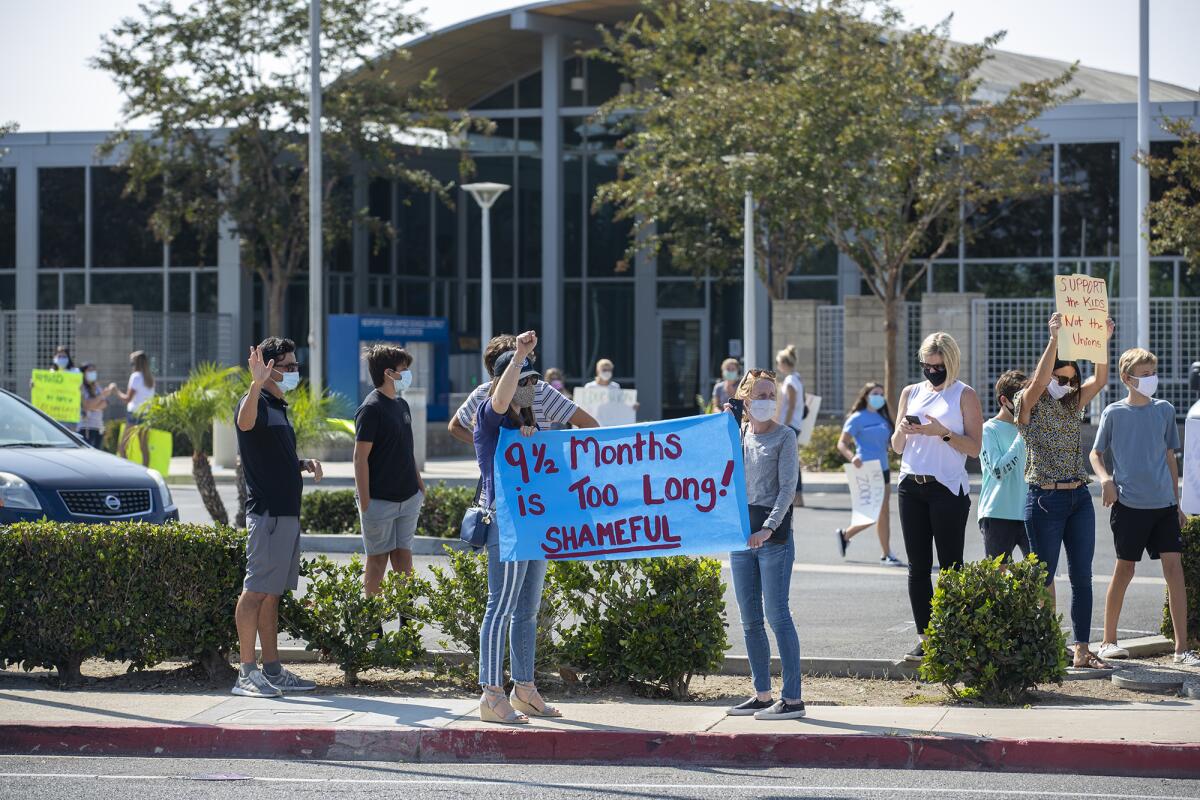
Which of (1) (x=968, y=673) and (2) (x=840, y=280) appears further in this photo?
(2) (x=840, y=280)

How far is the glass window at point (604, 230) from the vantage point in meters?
43.2

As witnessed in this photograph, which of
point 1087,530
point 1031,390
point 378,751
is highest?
point 1031,390

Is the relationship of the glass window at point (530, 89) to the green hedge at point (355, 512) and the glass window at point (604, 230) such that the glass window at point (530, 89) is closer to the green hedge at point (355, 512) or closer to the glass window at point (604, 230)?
Answer: the glass window at point (604, 230)

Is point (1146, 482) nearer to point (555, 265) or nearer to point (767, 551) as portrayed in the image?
point (767, 551)

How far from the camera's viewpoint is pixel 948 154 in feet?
106

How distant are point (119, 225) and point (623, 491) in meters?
33.6

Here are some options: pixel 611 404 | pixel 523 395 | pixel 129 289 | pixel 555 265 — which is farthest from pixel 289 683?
pixel 555 265

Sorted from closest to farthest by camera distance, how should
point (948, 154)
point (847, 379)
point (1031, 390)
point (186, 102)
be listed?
point (1031, 390)
point (847, 379)
point (948, 154)
point (186, 102)

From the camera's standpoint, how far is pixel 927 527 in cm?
944

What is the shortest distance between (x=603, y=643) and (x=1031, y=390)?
289cm

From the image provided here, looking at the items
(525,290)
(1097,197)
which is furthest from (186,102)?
(1097,197)

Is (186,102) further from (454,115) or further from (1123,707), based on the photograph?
(1123,707)

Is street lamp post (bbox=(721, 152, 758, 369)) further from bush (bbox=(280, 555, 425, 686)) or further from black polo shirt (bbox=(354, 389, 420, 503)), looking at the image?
bush (bbox=(280, 555, 425, 686))

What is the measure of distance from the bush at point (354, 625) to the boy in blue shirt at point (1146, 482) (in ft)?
13.6
